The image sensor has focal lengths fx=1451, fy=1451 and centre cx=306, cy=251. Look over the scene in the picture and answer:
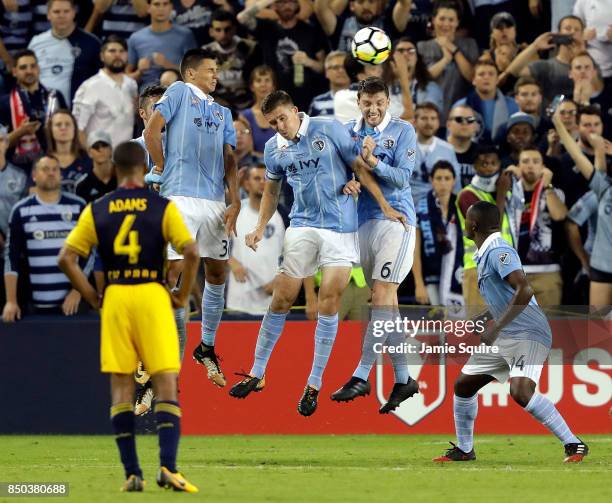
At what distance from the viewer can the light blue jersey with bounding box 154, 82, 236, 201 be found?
13.2 m

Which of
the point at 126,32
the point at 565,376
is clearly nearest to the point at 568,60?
the point at 565,376

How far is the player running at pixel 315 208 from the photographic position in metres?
13.3

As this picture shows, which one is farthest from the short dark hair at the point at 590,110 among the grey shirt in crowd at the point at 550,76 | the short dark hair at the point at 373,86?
the short dark hair at the point at 373,86

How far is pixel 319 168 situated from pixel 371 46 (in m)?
2.22

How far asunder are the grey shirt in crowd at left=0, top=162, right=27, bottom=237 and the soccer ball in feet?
15.8

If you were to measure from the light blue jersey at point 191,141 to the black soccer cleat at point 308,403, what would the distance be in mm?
2009

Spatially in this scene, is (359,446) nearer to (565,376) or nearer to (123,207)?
(565,376)

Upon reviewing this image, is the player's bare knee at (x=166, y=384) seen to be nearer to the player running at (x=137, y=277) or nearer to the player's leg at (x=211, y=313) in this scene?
the player running at (x=137, y=277)

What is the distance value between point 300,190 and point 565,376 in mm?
4928

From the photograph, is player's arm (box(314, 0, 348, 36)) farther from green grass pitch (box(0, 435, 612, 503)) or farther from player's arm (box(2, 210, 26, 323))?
green grass pitch (box(0, 435, 612, 503))

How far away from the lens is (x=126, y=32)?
1969cm

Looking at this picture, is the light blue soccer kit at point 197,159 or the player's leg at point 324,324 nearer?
the light blue soccer kit at point 197,159

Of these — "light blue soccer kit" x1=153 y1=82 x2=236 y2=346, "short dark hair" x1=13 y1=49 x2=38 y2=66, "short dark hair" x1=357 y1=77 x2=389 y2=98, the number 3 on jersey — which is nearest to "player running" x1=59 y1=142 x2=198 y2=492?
the number 3 on jersey

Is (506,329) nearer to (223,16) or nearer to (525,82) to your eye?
(525,82)
